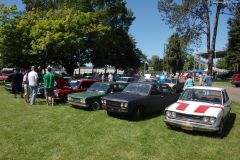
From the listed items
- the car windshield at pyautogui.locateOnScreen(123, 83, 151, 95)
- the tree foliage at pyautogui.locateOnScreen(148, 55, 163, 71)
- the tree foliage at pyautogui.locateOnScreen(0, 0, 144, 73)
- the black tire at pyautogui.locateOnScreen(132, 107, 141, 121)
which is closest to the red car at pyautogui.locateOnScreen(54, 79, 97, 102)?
the car windshield at pyautogui.locateOnScreen(123, 83, 151, 95)

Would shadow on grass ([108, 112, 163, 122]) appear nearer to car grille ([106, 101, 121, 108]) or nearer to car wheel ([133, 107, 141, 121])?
car wheel ([133, 107, 141, 121])

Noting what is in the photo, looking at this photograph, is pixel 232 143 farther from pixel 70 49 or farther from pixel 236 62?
pixel 236 62

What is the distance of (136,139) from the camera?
8.30 metres

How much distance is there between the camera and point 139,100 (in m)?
11.1

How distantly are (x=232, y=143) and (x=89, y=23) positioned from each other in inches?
1115

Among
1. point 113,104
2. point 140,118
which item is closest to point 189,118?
point 140,118

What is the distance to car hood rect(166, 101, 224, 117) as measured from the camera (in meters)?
8.69

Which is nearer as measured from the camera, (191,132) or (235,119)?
(191,132)

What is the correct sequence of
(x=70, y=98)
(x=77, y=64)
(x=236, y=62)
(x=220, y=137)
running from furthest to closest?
1. (x=236, y=62)
2. (x=77, y=64)
3. (x=70, y=98)
4. (x=220, y=137)

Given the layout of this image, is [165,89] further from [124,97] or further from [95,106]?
[95,106]

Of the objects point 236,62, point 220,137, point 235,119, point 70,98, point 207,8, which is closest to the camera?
point 220,137

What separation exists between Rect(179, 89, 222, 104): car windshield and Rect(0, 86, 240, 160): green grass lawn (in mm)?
1181

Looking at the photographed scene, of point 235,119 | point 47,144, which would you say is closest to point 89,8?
point 235,119

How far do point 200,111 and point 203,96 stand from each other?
Result: 1426mm
